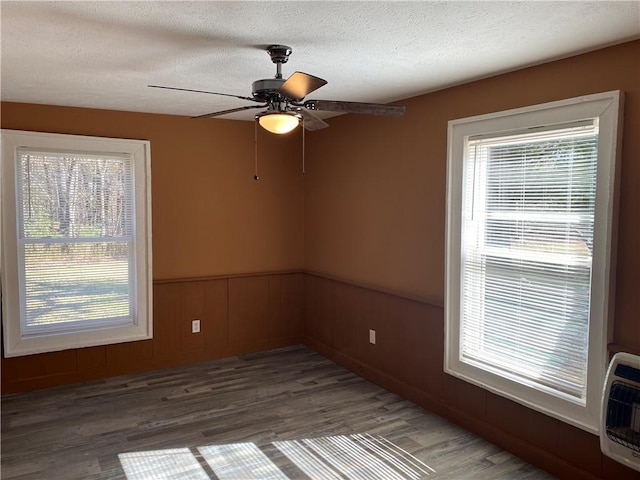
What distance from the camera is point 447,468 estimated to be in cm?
286

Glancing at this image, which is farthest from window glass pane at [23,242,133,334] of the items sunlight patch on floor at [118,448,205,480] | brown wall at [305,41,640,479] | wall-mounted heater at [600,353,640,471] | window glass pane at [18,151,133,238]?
wall-mounted heater at [600,353,640,471]

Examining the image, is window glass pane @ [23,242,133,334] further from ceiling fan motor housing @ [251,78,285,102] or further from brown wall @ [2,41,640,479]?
ceiling fan motor housing @ [251,78,285,102]

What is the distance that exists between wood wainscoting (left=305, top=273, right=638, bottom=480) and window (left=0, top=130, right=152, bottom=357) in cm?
170

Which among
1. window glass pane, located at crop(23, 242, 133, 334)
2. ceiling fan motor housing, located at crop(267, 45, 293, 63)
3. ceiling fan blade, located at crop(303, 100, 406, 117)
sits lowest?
window glass pane, located at crop(23, 242, 133, 334)

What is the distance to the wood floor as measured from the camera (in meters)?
2.84

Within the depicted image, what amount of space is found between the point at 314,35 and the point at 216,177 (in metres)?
2.57

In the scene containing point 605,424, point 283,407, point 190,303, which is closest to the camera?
point 605,424

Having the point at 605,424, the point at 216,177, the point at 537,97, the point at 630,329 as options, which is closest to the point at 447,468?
the point at 605,424

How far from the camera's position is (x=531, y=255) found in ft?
9.48

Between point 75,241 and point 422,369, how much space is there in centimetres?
297

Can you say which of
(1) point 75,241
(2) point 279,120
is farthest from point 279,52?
(1) point 75,241

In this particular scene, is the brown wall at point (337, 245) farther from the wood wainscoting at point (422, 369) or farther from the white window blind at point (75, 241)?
the white window blind at point (75, 241)

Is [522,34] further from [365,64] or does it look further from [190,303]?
[190,303]

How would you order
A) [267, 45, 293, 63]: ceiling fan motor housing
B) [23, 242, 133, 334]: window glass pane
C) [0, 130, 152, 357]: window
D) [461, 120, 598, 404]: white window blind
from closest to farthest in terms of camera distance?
[267, 45, 293, 63]: ceiling fan motor housing, [461, 120, 598, 404]: white window blind, [0, 130, 152, 357]: window, [23, 242, 133, 334]: window glass pane
